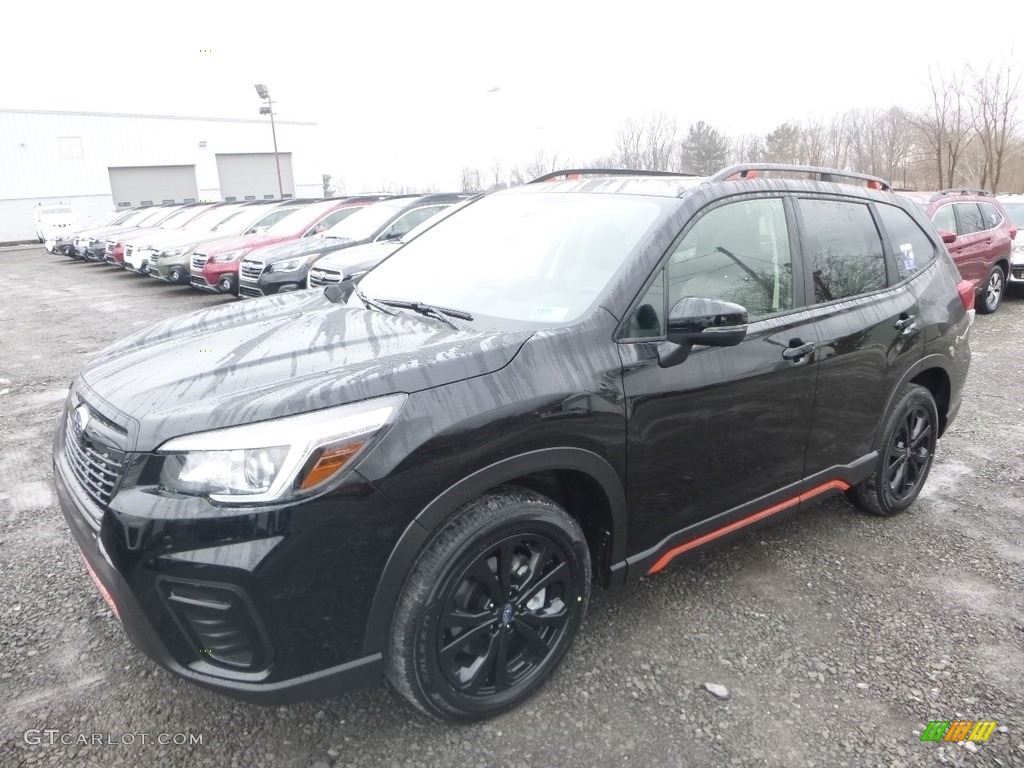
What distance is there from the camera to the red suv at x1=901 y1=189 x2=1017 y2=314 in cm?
948

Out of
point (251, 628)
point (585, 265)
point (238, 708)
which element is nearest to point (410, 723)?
point (238, 708)

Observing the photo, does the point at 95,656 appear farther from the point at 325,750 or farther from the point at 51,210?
the point at 51,210

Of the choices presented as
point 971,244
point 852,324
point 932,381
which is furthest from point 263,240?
point 852,324

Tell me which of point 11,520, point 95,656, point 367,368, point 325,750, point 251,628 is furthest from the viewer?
point 11,520

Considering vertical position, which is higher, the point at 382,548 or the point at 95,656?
the point at 382,548

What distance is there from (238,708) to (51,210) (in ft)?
113

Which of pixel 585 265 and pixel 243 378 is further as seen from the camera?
pixel 585 265

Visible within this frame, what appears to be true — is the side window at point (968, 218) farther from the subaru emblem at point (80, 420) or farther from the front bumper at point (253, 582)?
the subaru emblem at point (80, 420)

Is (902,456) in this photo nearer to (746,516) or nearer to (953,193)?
(746,516)

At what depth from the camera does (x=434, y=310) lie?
291 centimetres

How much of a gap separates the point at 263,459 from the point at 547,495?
1024 millimetres

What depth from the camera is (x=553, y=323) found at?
8.59 ft

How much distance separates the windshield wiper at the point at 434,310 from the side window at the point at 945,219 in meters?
8.68

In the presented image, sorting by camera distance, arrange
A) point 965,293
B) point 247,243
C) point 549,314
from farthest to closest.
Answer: point 247,243
point 965,293
point 549,314
